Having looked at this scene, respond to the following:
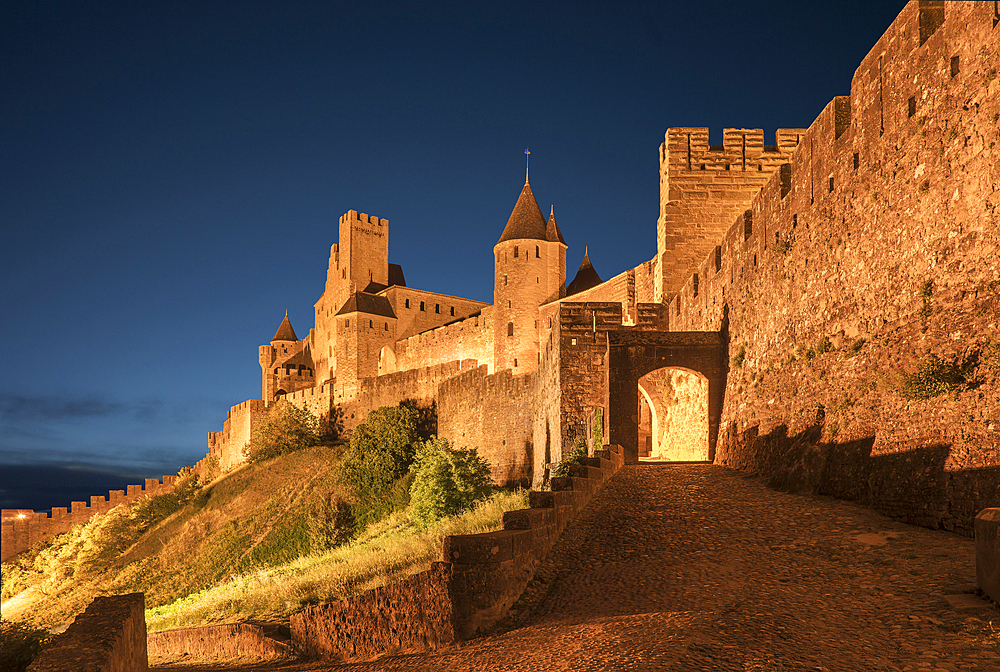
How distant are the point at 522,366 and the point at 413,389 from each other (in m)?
6.39

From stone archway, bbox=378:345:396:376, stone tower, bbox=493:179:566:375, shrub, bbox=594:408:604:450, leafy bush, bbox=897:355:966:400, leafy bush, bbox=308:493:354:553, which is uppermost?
stone tower, bbox=493:179:566:375

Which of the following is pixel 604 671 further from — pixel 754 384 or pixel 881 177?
pixel 754 384

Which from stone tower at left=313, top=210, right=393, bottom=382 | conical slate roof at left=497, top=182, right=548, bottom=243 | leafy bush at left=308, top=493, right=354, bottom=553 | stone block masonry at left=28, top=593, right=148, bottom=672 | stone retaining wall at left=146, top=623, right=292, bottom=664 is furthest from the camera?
stone tower at left=313, top=210, right=393, bottom=382

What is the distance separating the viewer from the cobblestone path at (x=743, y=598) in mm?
5102

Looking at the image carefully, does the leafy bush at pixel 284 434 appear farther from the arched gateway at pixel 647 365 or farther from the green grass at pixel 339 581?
the arched gateway at pixel 647 365

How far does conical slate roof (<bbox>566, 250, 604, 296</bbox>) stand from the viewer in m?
45.3

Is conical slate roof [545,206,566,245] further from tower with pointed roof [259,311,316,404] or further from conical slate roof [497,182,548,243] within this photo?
tower with pointed roof [259,311,316,404]

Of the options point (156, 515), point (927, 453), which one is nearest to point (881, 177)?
point (927, 453)

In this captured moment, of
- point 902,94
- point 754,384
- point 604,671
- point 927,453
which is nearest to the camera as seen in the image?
point 604,671

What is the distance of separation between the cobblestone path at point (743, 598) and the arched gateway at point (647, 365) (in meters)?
4.96

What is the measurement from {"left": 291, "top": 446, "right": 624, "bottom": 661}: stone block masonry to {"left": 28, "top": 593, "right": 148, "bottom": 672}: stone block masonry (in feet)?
7.96

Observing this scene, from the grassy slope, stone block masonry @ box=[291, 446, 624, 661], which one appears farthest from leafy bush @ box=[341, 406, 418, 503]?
stone block masonry @ box=[291, 446, 624, 661]

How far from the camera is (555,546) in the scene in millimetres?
9188

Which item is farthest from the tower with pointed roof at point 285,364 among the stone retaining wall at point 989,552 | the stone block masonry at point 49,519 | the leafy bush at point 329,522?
the stone retaining wall at point 989,552
